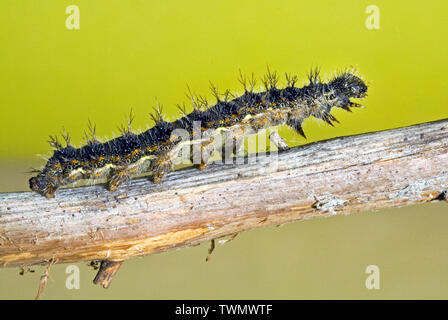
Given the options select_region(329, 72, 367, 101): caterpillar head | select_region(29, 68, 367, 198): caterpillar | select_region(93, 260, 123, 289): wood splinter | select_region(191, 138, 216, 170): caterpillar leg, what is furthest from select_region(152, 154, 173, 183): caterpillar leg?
select_region(329, 72, 367, 101): caterpillar head

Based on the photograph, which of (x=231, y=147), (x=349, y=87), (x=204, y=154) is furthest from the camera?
(x=349, y=87)

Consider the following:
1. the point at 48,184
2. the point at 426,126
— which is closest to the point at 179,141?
the point at 48,184

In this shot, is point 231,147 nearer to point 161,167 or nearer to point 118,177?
point 161,167

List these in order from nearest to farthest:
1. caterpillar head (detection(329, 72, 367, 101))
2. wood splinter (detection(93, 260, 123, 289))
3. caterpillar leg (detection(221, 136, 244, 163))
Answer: wood splinter (detection(93, 260, 123, 289)), caterpillar leg (detection(221, 136, 244, 163)), caterpillar head (detection(329, 72, 367, 101))

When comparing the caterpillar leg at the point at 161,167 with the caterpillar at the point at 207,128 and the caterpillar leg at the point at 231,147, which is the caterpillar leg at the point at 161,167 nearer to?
the caterpillar at the point at 207,128

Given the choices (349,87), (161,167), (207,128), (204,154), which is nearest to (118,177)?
(161,167)

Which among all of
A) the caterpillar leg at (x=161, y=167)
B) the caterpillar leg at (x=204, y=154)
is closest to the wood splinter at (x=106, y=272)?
the caterpillar leg at (x=161, y=167)

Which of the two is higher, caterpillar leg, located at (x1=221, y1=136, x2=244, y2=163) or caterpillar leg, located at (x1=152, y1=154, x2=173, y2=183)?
caterpillar leg, located at (x1=221, y1=136, x2=244, y2=163)

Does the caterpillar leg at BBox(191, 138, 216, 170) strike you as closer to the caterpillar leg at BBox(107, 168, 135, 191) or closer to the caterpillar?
the caterpillar
